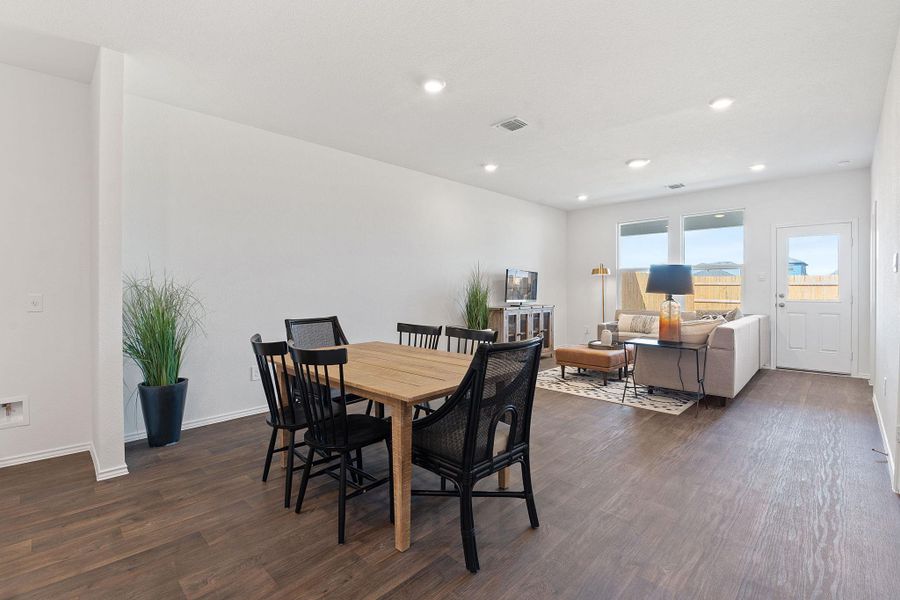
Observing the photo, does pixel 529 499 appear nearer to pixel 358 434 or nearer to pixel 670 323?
pixel 358 434

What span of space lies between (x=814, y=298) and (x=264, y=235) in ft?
22.5

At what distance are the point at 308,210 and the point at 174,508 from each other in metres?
2.85

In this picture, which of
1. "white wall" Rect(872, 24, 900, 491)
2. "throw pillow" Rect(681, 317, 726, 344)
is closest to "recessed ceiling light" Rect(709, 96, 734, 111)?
"white wall" Rect(872, 24, 900, 491)

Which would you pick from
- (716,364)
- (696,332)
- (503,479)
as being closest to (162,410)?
(503,479)

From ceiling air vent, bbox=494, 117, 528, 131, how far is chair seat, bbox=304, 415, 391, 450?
279 centimetres

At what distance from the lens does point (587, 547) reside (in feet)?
6.38

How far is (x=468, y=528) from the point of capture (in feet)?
5.90

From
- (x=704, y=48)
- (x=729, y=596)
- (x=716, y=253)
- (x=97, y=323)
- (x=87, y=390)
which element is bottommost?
(x=729, y=596)

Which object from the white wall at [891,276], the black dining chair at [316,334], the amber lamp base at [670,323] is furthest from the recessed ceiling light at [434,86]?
the amber lamp base at [670,323]

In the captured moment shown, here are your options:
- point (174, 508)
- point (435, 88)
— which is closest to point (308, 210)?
point (435, 88)

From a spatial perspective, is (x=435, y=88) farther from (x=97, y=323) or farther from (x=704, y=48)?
(x=97, y=323)

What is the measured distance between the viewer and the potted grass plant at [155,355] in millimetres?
3090

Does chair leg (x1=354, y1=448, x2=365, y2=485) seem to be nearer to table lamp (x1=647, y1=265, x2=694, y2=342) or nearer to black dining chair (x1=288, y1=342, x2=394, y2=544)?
black dining chair (x1=288, y1=342, x2=394, y2=544)

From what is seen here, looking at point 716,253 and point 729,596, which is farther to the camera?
point 716,253
